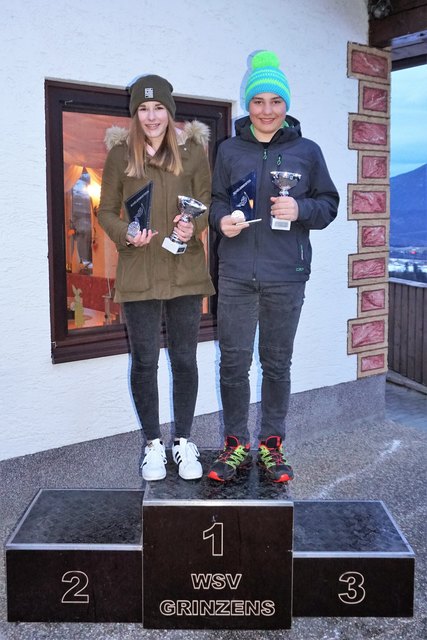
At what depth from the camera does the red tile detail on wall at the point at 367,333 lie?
582 centimetres

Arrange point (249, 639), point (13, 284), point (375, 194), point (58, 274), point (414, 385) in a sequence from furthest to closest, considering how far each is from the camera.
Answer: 1. point (414, 385)
2. point (375, 194)
3. point (58, 274)
4. point (13, 284)
5. point (249, 639)

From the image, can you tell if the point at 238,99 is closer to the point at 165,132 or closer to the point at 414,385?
the point at 165,132

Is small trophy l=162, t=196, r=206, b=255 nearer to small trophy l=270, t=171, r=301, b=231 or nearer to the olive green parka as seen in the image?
the olive green parka

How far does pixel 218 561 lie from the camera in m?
2.89

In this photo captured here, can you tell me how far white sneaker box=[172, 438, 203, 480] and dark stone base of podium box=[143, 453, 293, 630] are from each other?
24cm

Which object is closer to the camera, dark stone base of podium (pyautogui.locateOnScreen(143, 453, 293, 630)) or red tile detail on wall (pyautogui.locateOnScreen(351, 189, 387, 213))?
dark stone base of podium (pyautogui.locateOnScreen(143, 453, 293, 630))

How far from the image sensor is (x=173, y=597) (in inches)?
115

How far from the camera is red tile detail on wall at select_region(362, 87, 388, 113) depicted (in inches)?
221

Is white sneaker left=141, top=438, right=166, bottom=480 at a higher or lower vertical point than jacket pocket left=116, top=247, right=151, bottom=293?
lower

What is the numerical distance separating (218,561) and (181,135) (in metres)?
2.00

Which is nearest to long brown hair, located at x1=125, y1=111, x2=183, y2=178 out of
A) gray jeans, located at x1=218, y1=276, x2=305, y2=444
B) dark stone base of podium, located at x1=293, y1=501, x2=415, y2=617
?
gray jeans, located at x1=218, y1=276, x2=305, y2=444

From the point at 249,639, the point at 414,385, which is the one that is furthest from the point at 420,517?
the point at 414,385

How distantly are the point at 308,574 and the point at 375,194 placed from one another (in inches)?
146

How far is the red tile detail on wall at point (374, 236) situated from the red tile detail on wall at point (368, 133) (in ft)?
2.39
